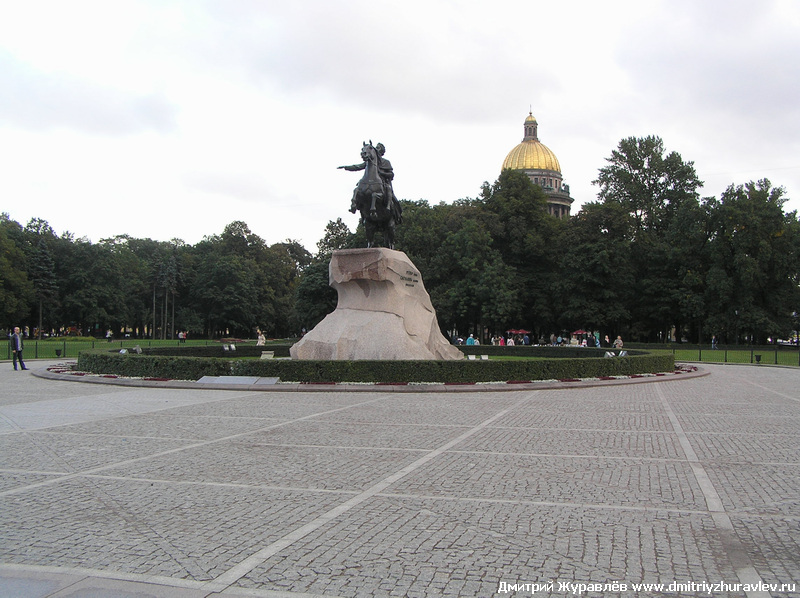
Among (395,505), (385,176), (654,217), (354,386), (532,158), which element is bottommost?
(395,505)

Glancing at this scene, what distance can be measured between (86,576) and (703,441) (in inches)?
375

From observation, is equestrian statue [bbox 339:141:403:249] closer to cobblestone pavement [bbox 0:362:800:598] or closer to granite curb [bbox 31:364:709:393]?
granite curb [bbox 31:364:709:393]

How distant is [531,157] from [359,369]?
94.8m

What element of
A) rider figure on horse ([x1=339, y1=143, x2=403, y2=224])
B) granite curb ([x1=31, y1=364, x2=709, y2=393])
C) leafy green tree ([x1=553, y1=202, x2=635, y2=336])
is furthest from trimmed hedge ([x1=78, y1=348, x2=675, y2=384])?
leafy green tree ([x1=553, y1=202, x2=635, y2=336])

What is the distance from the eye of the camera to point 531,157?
357 ft

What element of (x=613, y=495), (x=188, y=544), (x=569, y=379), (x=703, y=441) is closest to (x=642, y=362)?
(x=569, y=379)

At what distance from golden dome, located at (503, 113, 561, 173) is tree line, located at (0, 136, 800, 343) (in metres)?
40.3

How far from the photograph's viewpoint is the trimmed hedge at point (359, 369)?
20.5 meters

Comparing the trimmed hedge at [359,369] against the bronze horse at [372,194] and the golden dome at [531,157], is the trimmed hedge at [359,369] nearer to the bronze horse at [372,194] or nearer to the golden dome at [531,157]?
the bronze horse at [372,194]

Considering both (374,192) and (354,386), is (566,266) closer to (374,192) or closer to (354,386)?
(374,192)

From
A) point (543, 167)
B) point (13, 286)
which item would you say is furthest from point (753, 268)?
point (13, 286)

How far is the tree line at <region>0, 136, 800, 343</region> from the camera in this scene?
56500 millimetres

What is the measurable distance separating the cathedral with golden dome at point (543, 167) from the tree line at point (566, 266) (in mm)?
37930

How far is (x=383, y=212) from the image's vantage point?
1018 inches
